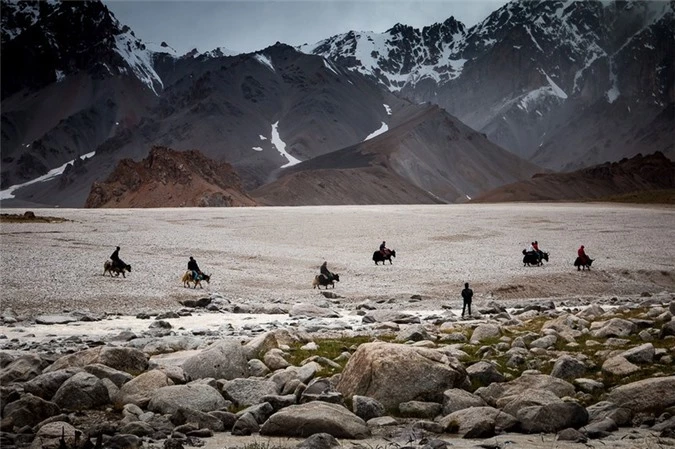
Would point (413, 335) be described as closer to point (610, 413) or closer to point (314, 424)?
point (610, 413)

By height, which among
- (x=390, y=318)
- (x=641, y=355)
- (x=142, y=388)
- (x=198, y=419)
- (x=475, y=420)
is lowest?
(x=390, y=318)

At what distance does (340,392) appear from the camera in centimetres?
1395

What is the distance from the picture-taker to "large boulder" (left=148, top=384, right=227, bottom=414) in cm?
1300

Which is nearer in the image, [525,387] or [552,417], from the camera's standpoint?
[552,417]

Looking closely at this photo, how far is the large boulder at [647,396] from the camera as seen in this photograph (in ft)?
41.2

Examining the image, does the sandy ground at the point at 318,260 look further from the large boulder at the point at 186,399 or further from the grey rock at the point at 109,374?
the large boulder at the point at 186,399

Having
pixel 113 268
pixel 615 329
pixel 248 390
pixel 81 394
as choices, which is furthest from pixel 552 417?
pixel 113 268

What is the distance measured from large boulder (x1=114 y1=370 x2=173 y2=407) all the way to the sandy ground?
1504cm

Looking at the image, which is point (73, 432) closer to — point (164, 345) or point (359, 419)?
point (359, 419)

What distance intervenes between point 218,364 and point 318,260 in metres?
33.2

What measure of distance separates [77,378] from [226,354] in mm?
3620

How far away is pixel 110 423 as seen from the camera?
12.0 metres

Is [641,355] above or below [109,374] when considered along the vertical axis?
above

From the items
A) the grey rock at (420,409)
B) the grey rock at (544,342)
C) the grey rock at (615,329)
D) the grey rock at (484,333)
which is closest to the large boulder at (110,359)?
the grey rock at (420,409)
